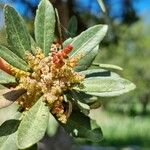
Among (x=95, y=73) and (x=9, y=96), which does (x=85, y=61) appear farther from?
(x=9, y=96)

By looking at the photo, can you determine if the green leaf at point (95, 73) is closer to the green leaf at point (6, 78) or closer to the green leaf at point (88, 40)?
the green leaf at point (88, 40)

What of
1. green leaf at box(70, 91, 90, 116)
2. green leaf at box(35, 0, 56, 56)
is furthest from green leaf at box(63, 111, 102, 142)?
green leaf at box(35, 0, 56, 56)

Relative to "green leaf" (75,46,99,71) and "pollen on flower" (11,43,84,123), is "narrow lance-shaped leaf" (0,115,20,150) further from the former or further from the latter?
"green leaf" (75,46,99,71)

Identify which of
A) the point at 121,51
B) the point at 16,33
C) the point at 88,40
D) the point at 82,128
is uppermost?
the point at 16,33

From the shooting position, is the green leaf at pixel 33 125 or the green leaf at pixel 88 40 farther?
the green leaf at pixel 88 40

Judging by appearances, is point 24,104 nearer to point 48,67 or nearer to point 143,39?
point 48,67

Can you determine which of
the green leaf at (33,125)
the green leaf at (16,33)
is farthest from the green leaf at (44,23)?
the green leaf at (33,125)

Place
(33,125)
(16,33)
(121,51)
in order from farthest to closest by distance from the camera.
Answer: (121,51), (16,33), (33,125)

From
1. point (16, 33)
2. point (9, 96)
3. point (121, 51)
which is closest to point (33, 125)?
point (9, 96)
